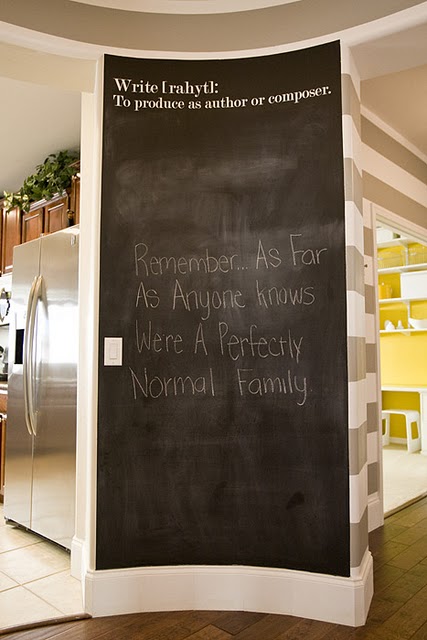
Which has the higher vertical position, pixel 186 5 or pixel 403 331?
pixel 186 5

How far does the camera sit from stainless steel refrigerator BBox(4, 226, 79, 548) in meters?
3.02

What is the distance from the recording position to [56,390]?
310 centimetres

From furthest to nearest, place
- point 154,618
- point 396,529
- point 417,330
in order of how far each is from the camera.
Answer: point 417,330 < point 396,529 < point 154,618

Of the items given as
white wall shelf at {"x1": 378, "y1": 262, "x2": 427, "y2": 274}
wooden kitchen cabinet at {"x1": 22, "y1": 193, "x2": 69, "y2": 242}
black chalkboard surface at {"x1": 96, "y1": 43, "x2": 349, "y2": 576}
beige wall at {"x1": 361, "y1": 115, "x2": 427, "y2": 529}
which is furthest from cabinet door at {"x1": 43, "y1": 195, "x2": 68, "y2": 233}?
white wall shelf at {"x1": 378, "y1": 262, "x2": 427, "y2": 274}

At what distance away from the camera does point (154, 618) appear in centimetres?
227

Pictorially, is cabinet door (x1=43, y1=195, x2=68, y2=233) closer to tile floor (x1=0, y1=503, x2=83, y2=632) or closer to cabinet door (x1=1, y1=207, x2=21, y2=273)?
cabinet door (x1=1, y1=207, x2=21, y2=273)

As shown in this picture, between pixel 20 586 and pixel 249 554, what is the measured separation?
1185 mm

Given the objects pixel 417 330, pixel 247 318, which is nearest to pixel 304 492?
pixel 247 318

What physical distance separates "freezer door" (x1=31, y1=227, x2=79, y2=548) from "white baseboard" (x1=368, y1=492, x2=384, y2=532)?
1.89 metres

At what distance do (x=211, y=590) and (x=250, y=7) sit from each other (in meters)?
2.62

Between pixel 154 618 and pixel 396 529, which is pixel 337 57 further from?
pixel 396 529

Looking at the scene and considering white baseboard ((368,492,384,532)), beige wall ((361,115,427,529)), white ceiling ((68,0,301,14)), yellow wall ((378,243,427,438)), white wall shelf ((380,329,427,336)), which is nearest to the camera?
white ceiling ((68,0,301,14))

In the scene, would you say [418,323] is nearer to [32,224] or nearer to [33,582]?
[32,224]

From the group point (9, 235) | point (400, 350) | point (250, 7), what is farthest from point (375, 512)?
point (9, 235)
